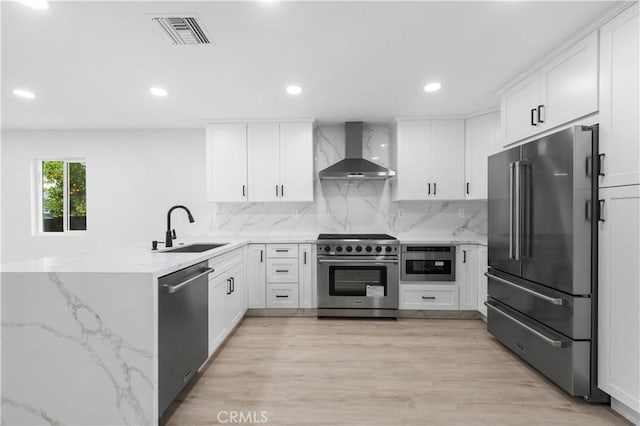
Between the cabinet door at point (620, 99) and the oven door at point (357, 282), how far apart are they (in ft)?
7.42

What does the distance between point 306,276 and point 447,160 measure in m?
2.31

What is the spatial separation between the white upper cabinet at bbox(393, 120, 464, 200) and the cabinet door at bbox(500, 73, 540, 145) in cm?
94

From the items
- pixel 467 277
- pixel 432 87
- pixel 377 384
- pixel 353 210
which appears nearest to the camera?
pixel 377 384

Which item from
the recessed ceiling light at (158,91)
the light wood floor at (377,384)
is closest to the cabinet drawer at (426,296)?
the light wood floor at (377,384)

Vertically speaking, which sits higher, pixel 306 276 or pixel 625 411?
pixel 306 276

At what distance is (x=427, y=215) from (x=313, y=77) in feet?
8.38

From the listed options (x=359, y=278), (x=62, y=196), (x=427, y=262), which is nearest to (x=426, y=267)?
(x=427, y=262)

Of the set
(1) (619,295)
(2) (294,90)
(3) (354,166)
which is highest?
(2) (294,90)

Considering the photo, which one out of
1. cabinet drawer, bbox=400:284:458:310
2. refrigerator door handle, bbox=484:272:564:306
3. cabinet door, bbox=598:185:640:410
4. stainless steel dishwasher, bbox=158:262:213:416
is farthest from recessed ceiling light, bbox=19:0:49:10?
cabinet drawer, bbox=400:284:458:310

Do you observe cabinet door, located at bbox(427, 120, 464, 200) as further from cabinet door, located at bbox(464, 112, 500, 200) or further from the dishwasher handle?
the dishwasher handle

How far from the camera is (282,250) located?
393 cm

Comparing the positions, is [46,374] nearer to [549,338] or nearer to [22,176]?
[549,338]

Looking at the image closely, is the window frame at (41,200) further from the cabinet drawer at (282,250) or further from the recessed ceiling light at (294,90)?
the recessed ceiling light at (294,90)

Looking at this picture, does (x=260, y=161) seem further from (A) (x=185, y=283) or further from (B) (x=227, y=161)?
(A) (x=185, y=283)
